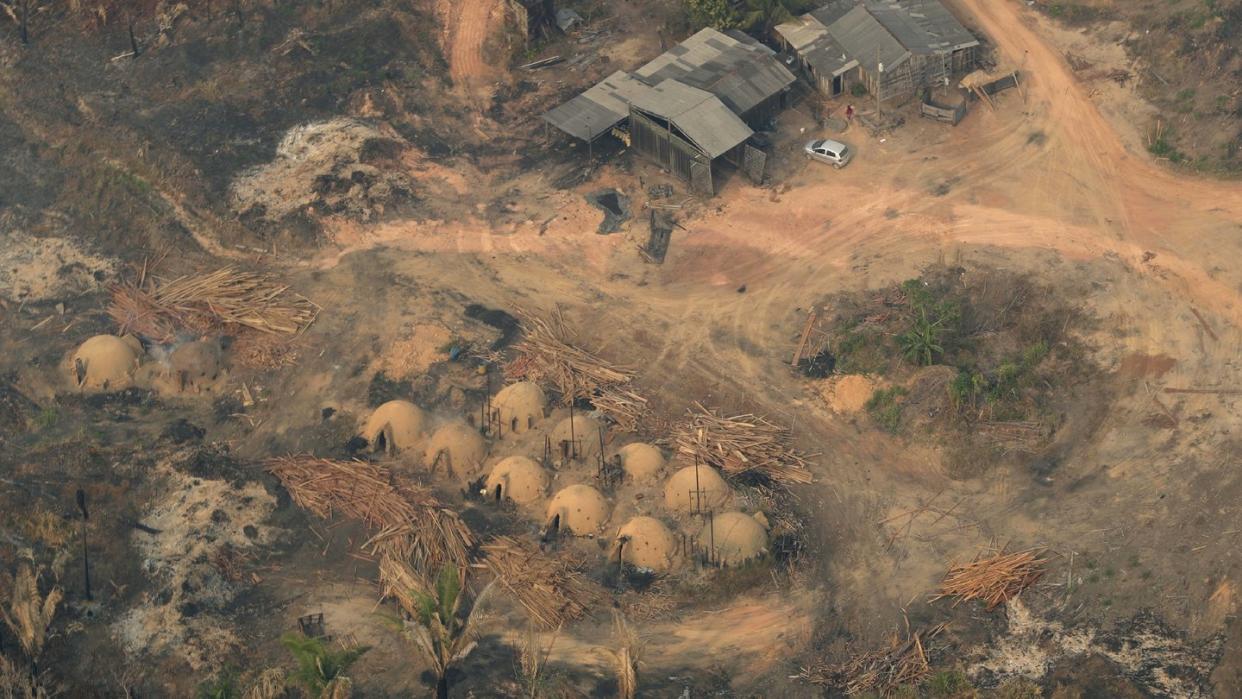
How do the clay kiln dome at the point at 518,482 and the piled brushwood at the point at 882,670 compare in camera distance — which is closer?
the piled brushwood at the point at 882,670

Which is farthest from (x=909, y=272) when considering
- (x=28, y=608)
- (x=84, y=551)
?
(x=28, y=608)

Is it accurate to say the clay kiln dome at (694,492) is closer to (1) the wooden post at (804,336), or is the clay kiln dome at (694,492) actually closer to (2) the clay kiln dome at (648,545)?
(2) the clay kiln dome at (648,545)

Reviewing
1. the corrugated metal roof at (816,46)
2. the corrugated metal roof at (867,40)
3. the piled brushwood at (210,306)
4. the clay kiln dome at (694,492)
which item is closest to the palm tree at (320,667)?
the clay kiln dome at (694,492)

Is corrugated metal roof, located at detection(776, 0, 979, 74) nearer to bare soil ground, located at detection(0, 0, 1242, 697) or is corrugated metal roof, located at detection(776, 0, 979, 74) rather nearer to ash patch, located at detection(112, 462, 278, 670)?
bare soil ground, located at detection(0, 0, 1242, 697)

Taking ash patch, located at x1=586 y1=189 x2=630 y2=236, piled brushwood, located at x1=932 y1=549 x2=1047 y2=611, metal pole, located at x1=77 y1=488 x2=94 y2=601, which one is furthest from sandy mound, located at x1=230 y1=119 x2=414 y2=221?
piled brushwood, located at x1=932 y1=549 x2=1047 y2=611

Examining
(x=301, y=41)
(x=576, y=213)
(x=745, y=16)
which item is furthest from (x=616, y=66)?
(x=301, y=41)

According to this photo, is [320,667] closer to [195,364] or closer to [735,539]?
[735,539]
